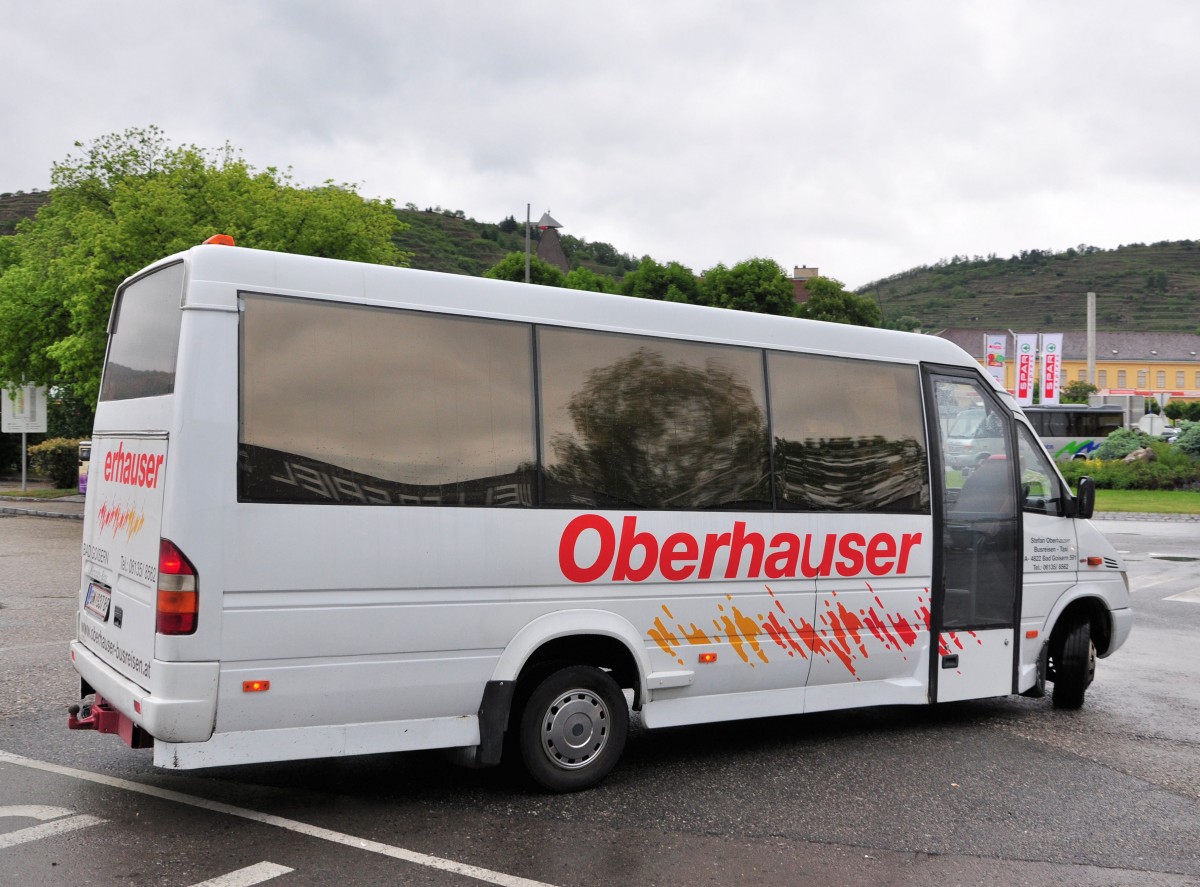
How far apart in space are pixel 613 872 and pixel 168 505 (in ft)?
8.15

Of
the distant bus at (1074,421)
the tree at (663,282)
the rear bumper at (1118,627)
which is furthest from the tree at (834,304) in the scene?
the rear bumper at (1118,627)

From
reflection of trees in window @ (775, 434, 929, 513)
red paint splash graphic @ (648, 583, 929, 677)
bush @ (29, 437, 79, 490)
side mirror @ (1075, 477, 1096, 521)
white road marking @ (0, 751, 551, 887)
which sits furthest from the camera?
bush @ (29, 437, 79, 490)

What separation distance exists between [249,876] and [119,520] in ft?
6.39

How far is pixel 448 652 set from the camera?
5.58 meters

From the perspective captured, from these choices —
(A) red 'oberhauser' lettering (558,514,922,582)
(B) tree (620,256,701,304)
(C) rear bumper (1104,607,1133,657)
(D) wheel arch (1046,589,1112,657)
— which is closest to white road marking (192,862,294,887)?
(A) red 'oberhauser' lettering (558,514,922,582)

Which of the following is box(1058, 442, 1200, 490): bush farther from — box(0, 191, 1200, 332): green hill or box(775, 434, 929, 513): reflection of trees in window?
box(0, 191, 1200, 332): green hill

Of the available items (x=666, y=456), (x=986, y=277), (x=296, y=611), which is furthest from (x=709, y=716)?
(x=986, y=277)

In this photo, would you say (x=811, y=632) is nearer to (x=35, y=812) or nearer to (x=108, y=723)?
(x=108, y=723)

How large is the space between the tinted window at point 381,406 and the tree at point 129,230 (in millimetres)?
21747

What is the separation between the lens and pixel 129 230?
25.7 metres

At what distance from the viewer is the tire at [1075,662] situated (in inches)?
330

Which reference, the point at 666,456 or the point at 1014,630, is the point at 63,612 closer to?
the point at 666,456

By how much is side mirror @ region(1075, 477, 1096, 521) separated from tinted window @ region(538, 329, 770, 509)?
9.04ft

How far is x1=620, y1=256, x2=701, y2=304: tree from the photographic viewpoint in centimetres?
7894
